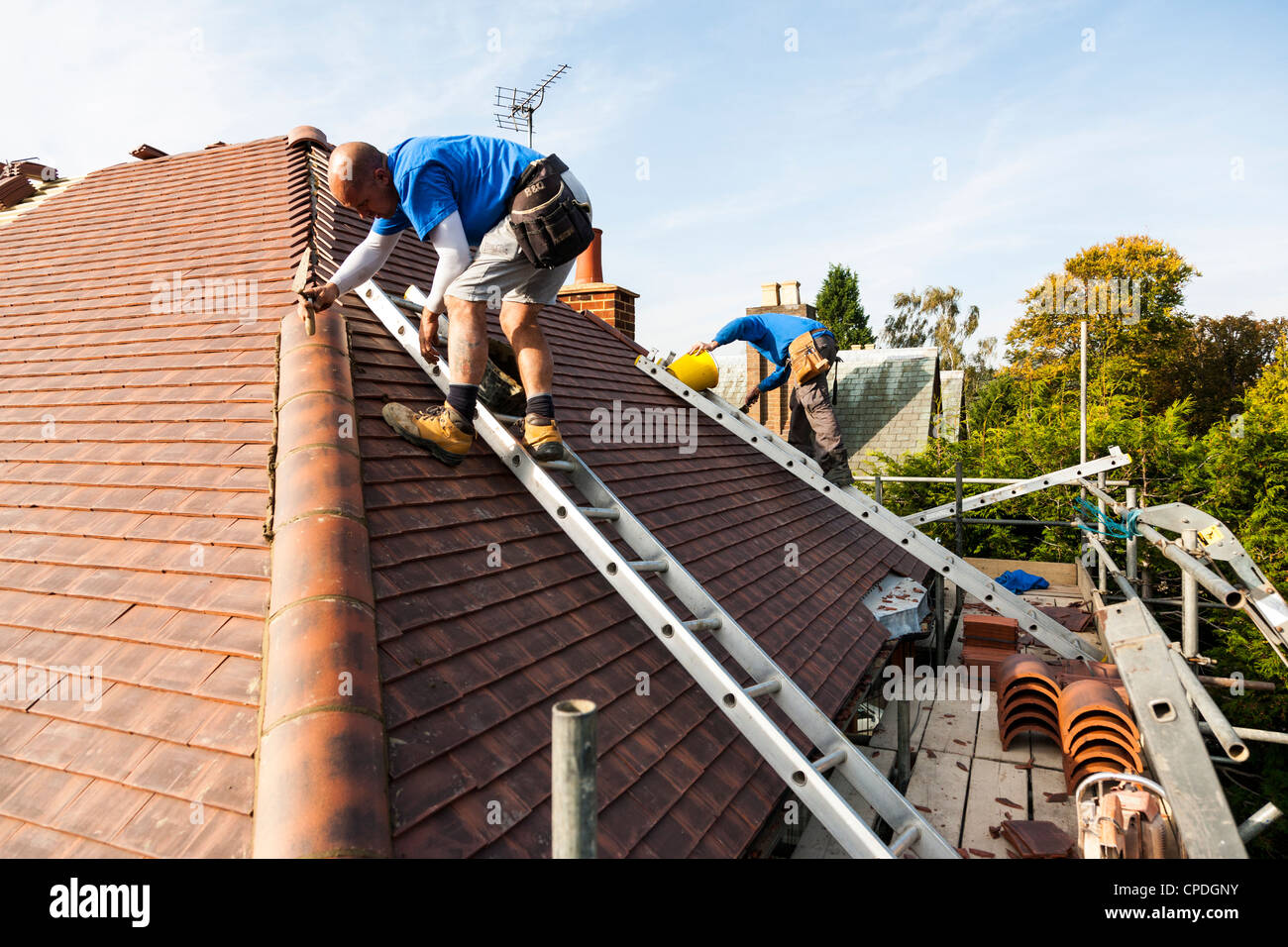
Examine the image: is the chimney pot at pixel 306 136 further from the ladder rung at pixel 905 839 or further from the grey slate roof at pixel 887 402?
the grey slate roof at pixel 887 402

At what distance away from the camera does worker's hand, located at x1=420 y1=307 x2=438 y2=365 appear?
3721 millimetres

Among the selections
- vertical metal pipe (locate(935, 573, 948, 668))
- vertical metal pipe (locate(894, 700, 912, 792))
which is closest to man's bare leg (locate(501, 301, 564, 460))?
vertical metal pipe (locate(894, 700, 912, 792))

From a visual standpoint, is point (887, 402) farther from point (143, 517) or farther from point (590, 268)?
point (143, 517)

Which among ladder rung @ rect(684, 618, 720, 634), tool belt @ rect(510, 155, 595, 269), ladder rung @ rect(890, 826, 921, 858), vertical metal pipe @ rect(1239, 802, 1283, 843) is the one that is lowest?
vertical metal pipe @ rect(1239, 802, 1283, 843)

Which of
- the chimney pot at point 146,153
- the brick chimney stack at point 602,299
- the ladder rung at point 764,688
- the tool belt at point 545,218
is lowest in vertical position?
the ladder rung at point 764,688

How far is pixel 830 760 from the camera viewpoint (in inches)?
109

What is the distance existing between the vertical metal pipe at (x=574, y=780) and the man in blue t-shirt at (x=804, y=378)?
269 inches

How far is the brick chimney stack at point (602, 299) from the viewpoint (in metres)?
9.12

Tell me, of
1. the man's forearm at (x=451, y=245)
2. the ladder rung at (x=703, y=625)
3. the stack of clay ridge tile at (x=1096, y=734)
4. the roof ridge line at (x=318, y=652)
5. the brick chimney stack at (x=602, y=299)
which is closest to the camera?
the roof ridge line at (x=318, y=652)

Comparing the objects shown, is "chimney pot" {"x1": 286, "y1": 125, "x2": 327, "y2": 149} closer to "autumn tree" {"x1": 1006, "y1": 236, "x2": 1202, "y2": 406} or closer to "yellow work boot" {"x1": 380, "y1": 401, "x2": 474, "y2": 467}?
"yellow work boot" {"x1": 380, "y1": 401, "x2": 474, "y2": 467}

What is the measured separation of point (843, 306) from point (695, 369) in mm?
45742

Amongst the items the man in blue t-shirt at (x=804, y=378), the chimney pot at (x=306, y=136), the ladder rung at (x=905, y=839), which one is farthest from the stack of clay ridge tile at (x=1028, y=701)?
the chimney pot at (x=306, y=136)

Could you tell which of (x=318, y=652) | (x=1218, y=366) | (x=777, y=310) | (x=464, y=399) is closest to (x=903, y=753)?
(x=464, y=399)
